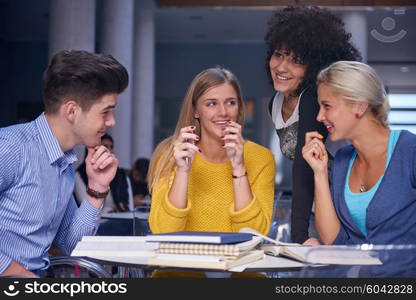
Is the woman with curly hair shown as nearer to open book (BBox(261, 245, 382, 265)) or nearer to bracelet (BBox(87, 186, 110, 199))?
bracelet (BBox(87, 186, 110, 199))

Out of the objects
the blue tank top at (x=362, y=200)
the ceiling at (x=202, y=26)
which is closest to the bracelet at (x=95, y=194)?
the blue tank top at (x=362, y=200)

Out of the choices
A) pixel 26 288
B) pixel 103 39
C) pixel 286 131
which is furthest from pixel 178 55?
pixel 26 288

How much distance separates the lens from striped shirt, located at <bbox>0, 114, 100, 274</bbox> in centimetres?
210

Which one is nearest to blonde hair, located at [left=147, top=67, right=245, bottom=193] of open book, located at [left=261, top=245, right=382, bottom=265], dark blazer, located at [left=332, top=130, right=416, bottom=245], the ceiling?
dark blazer, located at [left=332, top=130, right=416, bottom=245]

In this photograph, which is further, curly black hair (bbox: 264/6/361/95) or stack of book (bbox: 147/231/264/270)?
curly black hair (bbox: 264/6/361/95)

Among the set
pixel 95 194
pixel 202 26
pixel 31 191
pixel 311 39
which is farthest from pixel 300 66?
pixel 202 26

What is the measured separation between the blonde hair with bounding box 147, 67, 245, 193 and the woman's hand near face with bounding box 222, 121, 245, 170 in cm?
28

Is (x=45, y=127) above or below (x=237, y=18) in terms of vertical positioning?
below

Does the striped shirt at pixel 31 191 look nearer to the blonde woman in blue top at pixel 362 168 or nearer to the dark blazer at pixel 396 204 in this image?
the blonde woman in blue top at pixel 362 168

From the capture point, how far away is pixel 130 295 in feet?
5.51

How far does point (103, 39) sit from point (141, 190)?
291 cm

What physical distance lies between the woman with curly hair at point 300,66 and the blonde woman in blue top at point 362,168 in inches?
11.7

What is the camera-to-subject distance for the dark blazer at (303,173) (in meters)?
2.72

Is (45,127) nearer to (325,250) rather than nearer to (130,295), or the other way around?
(130,295)
